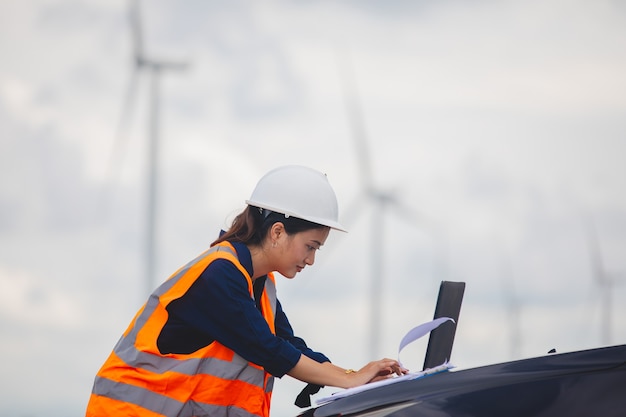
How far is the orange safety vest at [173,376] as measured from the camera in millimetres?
3982

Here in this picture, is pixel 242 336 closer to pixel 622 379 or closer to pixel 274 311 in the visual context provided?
pixel 274 311

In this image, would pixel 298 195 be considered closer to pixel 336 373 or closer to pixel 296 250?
pixel 296 250

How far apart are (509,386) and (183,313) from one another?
1.24 meters

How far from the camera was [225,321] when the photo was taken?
13.2ft

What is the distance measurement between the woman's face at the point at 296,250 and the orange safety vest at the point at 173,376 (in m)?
0.18

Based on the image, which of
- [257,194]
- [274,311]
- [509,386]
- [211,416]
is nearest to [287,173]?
[257,194]

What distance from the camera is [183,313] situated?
13.3 ft

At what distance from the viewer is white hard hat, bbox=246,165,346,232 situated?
428 cm

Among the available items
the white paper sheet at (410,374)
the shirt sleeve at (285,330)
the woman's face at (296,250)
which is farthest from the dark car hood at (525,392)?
the shirt sleeve at (285,330)

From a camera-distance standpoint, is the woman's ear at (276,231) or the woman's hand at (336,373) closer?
the woman's hand at (336,373)

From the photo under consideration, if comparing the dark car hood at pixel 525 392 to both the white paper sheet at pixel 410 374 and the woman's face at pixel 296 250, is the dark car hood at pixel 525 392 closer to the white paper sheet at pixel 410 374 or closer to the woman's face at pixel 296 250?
the white paper sheet at pixel 410 374

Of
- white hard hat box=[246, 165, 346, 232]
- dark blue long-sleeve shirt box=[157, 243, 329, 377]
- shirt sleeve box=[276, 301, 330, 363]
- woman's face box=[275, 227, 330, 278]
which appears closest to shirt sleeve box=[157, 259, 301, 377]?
dark blue long-sleeve shirt box=[157, 243, 329, 377]

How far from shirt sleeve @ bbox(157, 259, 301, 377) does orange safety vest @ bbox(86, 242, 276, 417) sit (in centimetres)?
3

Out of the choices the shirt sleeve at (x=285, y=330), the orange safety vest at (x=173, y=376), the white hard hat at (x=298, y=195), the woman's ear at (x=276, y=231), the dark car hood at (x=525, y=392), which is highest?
the white hard hat at (x=298, y=195)
